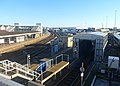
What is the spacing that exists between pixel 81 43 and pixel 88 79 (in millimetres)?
14465

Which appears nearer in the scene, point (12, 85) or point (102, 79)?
point (12, 85)

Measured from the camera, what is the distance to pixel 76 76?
92.4 feet

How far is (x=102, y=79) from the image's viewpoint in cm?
2656

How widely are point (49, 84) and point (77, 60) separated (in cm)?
1435

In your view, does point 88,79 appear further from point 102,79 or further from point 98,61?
point 98,61

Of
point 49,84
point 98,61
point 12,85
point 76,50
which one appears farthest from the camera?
point 76,50

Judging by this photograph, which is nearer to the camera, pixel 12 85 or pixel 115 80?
pixel 12 85

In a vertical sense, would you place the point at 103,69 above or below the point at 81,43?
below

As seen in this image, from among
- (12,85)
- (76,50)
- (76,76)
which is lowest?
(76,76)

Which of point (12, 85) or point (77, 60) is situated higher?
point (12, 85)

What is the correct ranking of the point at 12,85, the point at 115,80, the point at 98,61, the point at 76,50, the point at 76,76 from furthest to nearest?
the point at 76,50 < the point at 98,61 < the point at 76,76 < the point at 115,80 < the point at 12,85

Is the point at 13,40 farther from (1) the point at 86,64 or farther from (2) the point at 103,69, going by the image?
(2) the point at 103,69

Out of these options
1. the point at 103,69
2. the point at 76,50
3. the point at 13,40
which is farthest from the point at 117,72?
the point at 13,40

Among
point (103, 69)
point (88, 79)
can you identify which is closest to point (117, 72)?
point (103, 69)
